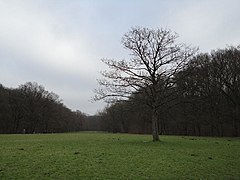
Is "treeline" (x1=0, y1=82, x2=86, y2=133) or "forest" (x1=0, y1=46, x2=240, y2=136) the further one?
"treeline" (x1=0, y1=82, x2=86, y2=133)

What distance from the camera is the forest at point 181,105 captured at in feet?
112

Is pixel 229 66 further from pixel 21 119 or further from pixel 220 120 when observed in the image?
pixel 21 119

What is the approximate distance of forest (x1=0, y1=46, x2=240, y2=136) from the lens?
34.2 m

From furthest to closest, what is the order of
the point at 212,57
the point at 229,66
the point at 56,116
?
the point at 56,116, the point at 212,57, the point at 229,66

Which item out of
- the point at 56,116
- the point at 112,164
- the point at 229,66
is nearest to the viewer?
the point at 112,164

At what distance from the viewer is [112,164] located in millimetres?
13891

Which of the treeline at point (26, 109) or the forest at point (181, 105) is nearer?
the forest at point (181, 105)

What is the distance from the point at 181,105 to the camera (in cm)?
6412

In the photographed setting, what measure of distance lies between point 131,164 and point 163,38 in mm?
22754

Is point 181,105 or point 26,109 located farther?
point 26,109

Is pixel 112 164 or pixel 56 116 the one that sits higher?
pixel 56 116

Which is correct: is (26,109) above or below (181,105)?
above

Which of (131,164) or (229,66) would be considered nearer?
(131,164)

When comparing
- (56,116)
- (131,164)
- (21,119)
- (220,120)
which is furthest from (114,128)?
(131,164)
